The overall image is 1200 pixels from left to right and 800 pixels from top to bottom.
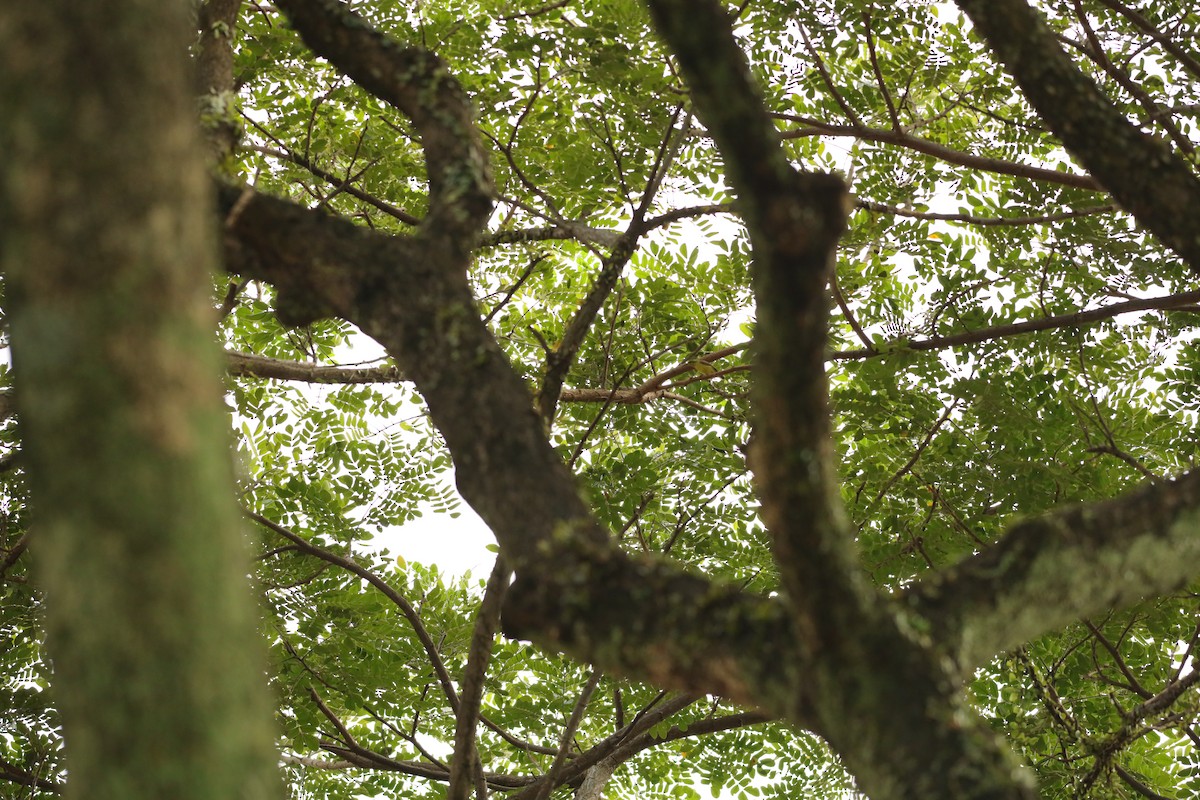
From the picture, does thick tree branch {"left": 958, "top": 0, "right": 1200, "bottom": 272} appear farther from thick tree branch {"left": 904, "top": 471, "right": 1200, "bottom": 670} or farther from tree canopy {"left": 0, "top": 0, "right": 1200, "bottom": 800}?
thick tree branch {"left": 904, "top": 471, "right": 1200, "bottom": 670}

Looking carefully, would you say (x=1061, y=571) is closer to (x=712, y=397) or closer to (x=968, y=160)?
(x=968, y=160)

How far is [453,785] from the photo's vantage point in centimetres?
352

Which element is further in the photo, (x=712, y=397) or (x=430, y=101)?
(x=712, y=397)

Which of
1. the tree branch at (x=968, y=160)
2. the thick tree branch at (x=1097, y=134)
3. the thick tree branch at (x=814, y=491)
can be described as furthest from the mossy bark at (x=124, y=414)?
the tree branch at (x=968, y=160)

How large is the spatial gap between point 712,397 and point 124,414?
6.02 meters

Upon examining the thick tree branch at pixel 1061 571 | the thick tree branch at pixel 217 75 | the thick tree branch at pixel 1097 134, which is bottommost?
the thick tree branch at pixel 1061 571

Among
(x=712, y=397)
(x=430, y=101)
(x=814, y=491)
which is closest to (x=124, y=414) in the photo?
(x=814, y=491)

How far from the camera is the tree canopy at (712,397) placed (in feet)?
6.19

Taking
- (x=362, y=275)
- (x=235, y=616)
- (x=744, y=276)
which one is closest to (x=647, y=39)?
(x=744, y=276)

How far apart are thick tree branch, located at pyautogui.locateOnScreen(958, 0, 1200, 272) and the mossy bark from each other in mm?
2310

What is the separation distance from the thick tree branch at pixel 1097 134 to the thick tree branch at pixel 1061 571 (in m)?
0.92

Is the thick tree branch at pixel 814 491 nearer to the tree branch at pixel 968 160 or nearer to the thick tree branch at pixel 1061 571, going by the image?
the thick tree branch at pixel 1061 571

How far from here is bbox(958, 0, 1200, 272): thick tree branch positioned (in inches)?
113

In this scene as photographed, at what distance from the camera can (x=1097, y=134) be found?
2.93 meters
